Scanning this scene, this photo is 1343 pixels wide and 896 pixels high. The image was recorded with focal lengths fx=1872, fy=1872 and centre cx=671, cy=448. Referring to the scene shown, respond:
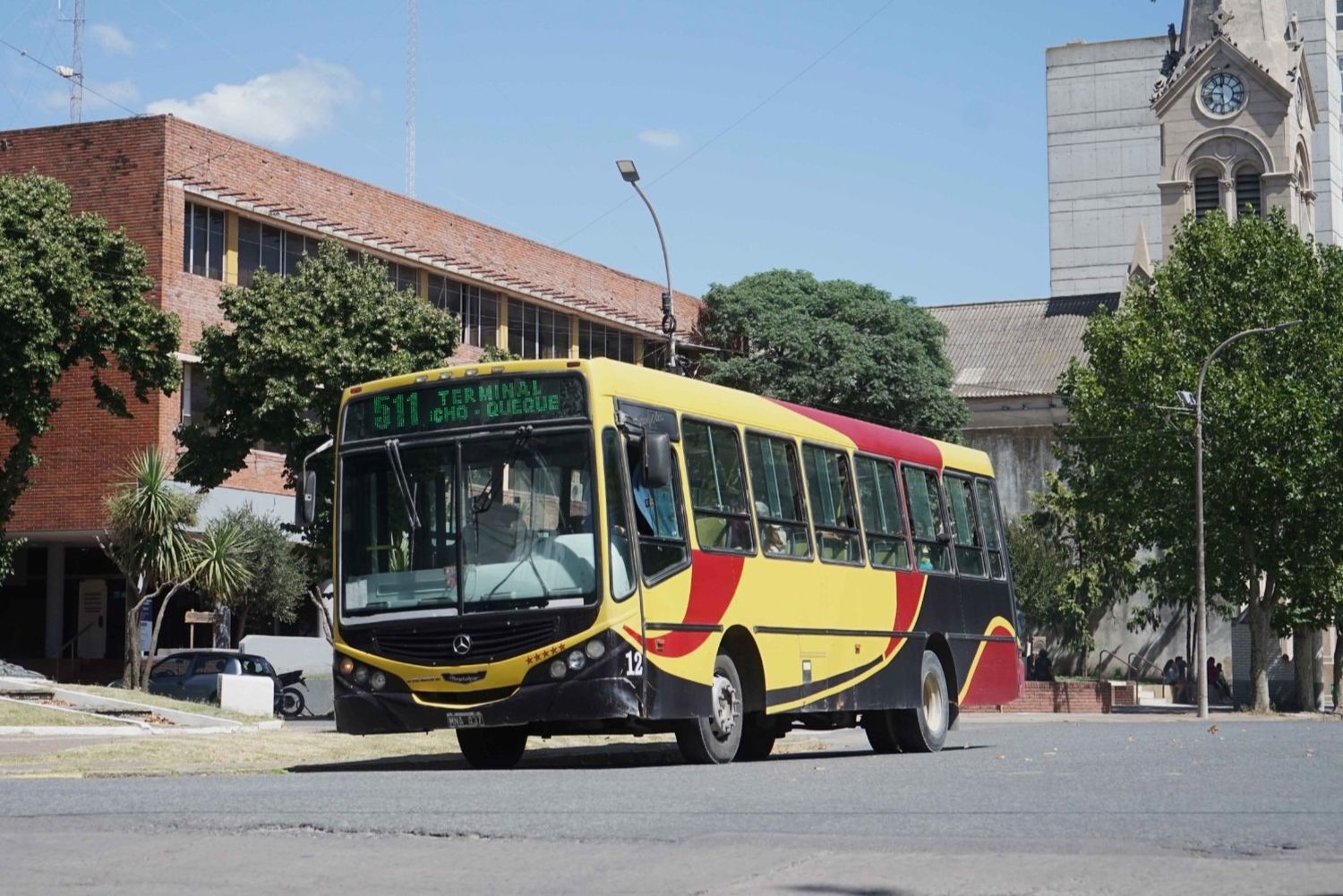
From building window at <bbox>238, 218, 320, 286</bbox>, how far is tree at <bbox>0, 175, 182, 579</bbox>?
9972 millimetres

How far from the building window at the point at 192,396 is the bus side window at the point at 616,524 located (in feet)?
95.0

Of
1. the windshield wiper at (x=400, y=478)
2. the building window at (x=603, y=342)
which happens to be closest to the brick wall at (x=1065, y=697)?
the building window at (x=603, y=342)

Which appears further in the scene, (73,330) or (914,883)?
(73,330)

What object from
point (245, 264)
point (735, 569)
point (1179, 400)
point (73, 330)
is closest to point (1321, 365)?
point (1179, 400)

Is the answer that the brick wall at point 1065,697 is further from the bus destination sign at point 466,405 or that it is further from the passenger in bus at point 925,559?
the bus destination sign at point 466,405

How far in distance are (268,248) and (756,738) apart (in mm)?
30210

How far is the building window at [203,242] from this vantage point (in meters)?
42.3

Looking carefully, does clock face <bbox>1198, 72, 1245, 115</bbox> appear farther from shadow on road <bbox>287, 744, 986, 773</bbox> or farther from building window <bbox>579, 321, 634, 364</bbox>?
shadow on road <bbox>287, 744, 986, 773</bbox>

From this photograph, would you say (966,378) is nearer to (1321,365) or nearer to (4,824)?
(1321,365)

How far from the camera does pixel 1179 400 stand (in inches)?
1844

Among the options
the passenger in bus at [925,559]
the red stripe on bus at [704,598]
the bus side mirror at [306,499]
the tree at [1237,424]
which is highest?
the tree at [1237,424]

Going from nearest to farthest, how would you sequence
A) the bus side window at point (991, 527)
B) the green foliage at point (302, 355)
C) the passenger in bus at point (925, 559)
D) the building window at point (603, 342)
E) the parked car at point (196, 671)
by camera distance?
the passenger in bus at point (925, 559) < the bus side window at point (991, 527) < the green foliage at point (302, 355) < the parked car at point (196, 671) < the building window at point (603, 342)

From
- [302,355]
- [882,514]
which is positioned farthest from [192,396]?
[882,514]

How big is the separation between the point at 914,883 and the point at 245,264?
3927 centimetres
